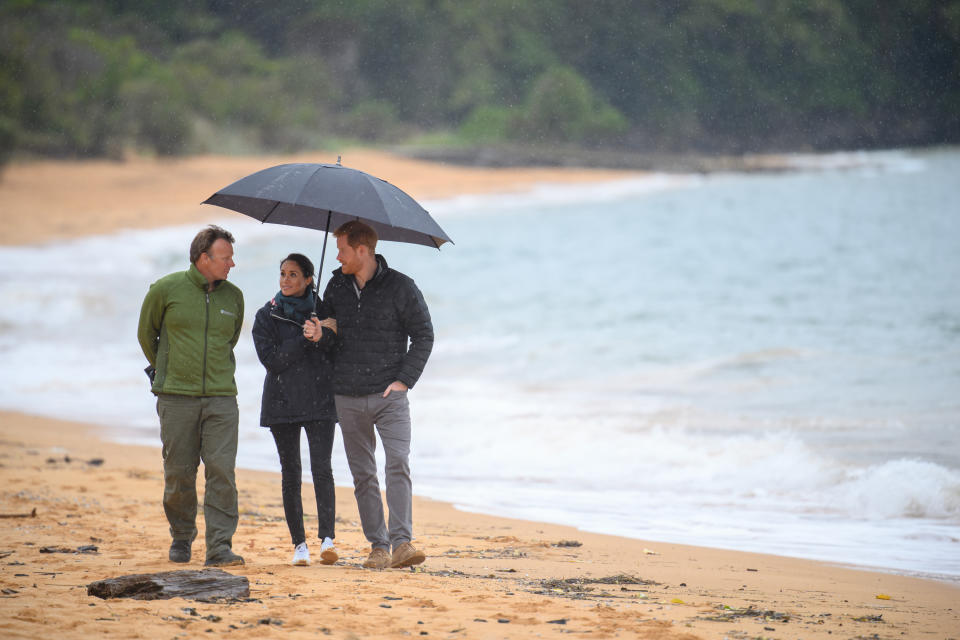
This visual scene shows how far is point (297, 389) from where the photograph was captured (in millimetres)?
4906

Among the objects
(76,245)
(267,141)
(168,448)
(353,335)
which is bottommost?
(168,448)

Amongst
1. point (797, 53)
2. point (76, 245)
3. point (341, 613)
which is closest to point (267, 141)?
point (76, 245)

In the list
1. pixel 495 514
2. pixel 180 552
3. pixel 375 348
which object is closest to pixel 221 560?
pixel 180 552

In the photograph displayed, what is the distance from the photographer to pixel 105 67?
152 ft

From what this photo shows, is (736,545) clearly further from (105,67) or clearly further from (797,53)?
(797,53)

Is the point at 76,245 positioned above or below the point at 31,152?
below

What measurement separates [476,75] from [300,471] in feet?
276

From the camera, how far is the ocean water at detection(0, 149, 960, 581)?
7492 millimetres

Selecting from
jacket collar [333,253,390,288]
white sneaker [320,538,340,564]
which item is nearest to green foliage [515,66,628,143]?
jacket collar [333,253,390,288]

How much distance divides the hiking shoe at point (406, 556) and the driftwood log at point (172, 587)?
0.93 meters

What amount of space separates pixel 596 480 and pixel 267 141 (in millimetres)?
48555

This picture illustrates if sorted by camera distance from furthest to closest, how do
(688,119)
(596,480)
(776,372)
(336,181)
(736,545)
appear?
(688,119), (776,372), (596,480), (736,545), (336,181)

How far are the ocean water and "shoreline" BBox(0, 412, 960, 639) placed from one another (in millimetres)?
752

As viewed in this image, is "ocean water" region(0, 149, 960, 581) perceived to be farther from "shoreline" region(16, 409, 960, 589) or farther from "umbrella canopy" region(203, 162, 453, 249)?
"umbrella canopy" region(203, 162, 453, 249)
